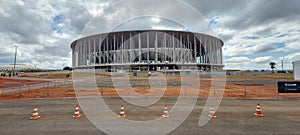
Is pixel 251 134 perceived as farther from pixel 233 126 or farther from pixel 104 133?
Result: pixel 104 133

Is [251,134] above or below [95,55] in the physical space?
below

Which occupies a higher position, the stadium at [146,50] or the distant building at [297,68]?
the stadium at [146,50]

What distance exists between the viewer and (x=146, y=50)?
67.1 meters

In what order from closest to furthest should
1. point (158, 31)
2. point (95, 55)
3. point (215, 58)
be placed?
1. point (158, 31)
2. point (95, 55)
3. point (215, 58)

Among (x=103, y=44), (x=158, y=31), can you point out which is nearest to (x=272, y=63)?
(x=158, y=31)

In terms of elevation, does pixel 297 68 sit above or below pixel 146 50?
below

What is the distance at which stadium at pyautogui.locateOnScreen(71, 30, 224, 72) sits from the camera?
6500cm

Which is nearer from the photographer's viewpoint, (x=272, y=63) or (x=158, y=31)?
(x=158, y=31)

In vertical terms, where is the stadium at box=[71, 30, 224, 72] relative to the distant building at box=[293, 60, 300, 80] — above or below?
above

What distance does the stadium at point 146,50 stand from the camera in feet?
213

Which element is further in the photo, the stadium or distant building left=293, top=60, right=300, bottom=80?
the stadium

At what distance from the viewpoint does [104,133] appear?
582 cm

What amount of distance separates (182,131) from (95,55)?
2822 inches

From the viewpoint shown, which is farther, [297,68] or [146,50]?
[146,50]
